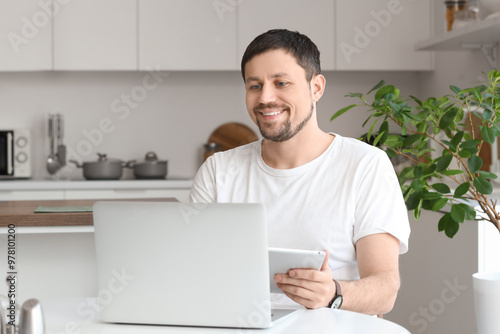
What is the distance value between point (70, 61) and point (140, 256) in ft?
10.3

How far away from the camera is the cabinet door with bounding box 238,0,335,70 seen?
4.16m

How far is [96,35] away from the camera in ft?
13.4

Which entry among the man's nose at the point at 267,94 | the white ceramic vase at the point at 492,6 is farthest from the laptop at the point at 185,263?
the white ceramic vase at the point at 492,6

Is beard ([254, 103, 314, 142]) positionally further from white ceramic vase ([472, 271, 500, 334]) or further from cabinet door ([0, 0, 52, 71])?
cabinet door ([0, 0, 52, 71])

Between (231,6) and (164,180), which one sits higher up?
(231,6)

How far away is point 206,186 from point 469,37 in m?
1.81

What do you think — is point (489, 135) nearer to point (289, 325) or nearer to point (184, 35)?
point (289, 325)

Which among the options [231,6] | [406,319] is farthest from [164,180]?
[406,319]

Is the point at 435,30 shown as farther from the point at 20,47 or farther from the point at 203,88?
the point at 20,47

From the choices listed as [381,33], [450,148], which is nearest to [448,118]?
[450,148]

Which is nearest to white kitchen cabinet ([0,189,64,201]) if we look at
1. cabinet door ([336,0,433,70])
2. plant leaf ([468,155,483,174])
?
cabinet door ([336,0,433,70])

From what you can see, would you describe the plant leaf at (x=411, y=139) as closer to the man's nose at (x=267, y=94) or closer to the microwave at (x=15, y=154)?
the man's nose at (x=267, y=94)

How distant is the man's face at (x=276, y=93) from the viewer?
1684 mm

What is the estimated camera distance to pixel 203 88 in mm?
4523
